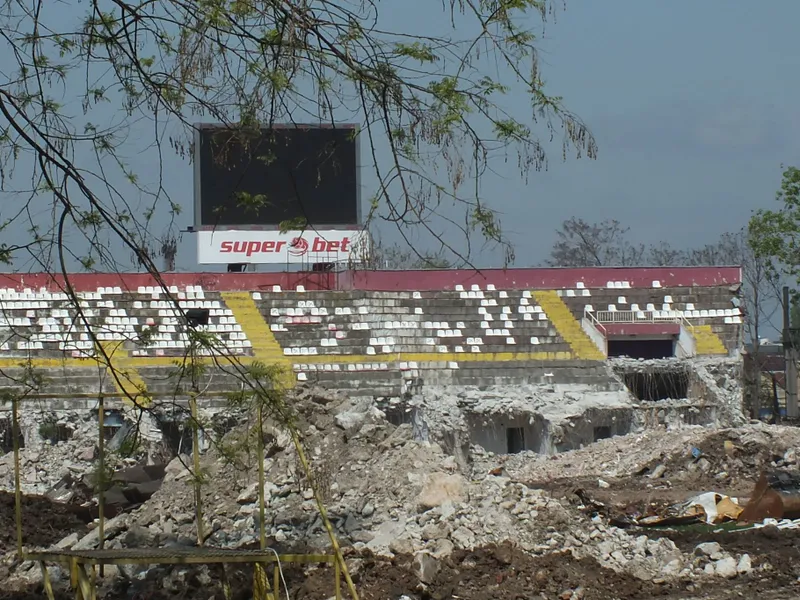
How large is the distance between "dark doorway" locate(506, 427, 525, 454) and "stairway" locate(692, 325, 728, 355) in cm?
556

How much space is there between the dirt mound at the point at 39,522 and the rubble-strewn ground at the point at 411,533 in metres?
0.04

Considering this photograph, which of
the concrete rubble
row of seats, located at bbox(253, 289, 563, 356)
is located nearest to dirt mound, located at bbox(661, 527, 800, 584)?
the concrete rubble

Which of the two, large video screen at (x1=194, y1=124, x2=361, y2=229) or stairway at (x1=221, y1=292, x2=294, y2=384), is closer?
stairway at (x1=221, y1=292, x2=294, y2=384)

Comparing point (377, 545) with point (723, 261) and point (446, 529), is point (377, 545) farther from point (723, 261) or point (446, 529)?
point (723, 261)

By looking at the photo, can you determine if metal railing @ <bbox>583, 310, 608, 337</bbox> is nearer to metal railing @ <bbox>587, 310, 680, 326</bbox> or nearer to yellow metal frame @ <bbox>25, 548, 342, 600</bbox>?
metal railing @ <bbox>587, 310, 680, 326</bbox>

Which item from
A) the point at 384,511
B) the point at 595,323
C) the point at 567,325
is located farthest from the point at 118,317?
the point at 384,511

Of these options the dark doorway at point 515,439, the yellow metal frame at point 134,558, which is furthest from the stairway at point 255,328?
the yellow metal frame at point 134,558

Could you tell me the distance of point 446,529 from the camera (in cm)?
1421

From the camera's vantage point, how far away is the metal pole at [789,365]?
114 feet

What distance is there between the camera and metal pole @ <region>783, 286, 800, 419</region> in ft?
114

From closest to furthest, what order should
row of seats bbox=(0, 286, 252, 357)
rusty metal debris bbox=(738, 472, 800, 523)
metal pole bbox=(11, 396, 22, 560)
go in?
metal pole bbox=(11, 396, 22, 560) → rusty metal debris bbox=(738, 472, 800, 523) → row of seats bbox=(0, 286, 252, 357)

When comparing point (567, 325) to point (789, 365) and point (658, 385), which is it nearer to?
point (658, 385)

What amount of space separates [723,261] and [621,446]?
31667mm

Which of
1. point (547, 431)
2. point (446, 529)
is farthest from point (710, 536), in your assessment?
point (547, 431)
